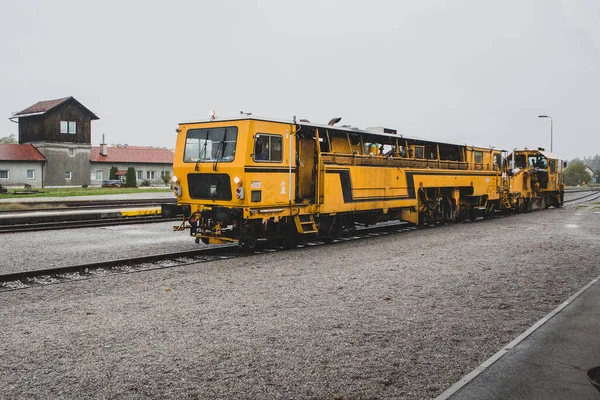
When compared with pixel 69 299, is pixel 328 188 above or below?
above

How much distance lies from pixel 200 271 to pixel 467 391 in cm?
688

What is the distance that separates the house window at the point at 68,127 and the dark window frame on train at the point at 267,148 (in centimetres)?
5039

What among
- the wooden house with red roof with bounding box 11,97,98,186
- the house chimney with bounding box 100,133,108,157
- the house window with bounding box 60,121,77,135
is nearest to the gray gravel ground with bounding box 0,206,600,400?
the wooden house with red roof with bounding box 11,97,98,186

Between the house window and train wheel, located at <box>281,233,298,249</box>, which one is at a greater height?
the house window

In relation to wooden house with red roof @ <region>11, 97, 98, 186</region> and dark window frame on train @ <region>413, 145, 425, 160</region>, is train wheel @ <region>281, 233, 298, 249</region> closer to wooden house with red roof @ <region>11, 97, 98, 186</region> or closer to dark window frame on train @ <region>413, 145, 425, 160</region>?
dark window frame on train @ <region>413, 145, 425, 160</region>

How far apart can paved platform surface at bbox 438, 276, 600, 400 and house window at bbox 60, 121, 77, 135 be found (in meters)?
58.0

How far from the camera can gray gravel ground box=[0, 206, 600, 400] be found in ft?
16.4

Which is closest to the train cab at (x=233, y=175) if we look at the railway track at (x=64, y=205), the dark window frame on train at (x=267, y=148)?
the dark window frame on train at (x=267, y=148)

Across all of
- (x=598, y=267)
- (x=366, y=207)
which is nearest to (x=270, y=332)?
(x=598, y=267)

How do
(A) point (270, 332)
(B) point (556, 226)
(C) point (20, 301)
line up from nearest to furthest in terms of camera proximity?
1. (A) point (270, 332)
2. (C) point (20, 301)
3. (B) point (556, 226)

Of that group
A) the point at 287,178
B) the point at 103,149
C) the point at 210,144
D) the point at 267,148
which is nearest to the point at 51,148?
the point at 103,149

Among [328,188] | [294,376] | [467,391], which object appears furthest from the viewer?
[328,188]

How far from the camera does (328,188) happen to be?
1449 cm

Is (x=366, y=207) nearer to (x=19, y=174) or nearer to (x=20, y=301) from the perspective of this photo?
(x=20, y=301)
